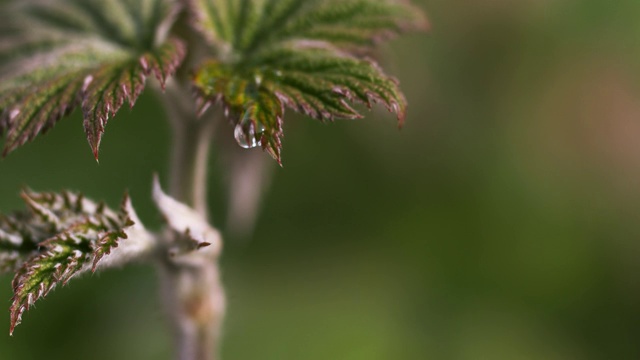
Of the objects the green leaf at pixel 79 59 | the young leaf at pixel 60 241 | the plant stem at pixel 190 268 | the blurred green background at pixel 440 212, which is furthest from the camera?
the blurred green background at pixel 440 212

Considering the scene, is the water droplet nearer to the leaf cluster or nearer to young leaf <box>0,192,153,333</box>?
the leaf cluster

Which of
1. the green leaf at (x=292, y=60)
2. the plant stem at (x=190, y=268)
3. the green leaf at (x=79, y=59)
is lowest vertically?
the plant stem at (x=190, y=268)

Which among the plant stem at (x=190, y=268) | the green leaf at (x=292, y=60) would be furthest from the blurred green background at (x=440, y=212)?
the green leaf at (x=292, y=60)

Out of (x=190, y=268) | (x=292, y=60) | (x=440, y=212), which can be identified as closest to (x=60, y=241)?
(x=190, y=268)

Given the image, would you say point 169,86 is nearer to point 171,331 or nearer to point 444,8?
point 171,331

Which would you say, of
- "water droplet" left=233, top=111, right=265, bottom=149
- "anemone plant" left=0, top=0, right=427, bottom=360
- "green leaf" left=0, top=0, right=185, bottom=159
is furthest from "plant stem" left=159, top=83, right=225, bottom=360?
"water droplet" left=233, top=111, right=265, bottom=149

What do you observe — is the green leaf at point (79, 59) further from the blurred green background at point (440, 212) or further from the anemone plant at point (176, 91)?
the blurred green background at point (440, 212)
